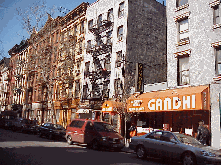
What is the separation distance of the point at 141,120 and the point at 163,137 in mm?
11756

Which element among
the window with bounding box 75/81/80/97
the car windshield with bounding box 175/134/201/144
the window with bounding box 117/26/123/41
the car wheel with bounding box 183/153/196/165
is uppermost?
the window with bounding box 117/26/123/41

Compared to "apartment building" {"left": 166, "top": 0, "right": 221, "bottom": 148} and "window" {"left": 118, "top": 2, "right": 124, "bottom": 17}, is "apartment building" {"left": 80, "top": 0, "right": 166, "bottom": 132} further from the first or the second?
"apartment building" {"left": 166, "top": 0, "right": 221, "bottom": 148}

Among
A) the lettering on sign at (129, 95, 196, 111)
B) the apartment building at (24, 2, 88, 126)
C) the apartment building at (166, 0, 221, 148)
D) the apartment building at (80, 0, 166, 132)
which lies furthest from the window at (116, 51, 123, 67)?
the apartment building at (166, 0, 221, 148)

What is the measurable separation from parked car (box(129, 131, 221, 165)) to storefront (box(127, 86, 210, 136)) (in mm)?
5887

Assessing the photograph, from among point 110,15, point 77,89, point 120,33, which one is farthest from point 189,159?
point 77,89

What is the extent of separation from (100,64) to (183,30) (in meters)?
12.8

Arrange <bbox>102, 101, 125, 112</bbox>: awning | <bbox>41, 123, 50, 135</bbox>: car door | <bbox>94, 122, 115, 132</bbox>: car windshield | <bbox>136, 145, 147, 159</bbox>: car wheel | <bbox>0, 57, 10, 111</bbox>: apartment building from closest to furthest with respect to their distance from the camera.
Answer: <bbox>136, 145, 147, 159</bbox>: car wheel < <bbox>94, 122, 115, 132</bbox>: car windshield < <bbox>41, 123, 50, 135</bbox>: car door < <bbox>102, 101, 125, 112</bbox>: awning < <bbox>0, 57, 10, 111</bbox>: apartment building

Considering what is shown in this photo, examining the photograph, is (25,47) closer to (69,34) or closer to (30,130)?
(69,34)

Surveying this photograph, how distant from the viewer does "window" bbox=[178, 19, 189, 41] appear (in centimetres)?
2034

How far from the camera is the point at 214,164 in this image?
32.0ft

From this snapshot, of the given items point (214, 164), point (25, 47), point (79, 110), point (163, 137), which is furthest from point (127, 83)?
point (25, 47)

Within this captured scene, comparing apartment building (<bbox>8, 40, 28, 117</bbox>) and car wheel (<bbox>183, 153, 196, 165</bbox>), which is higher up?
apartment building (<bbox>8, 40, 28, 117</bbox>)

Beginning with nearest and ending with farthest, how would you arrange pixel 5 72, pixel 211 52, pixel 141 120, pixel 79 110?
pixel 211 52, pixel 141 120, pixel 79 110, pixel 5 72

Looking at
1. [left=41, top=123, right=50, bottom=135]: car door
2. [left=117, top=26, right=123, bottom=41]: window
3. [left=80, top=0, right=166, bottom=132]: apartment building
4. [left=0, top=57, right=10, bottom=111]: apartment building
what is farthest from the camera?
[left=0, top=57, right=10, bottom=111]: apartment building
